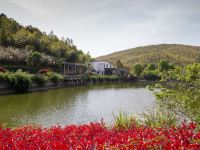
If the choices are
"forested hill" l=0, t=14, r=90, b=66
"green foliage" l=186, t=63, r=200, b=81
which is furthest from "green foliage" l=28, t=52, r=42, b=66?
"green foliage" l=186, t=63, r=200, b=81

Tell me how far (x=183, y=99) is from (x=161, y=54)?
464 ft

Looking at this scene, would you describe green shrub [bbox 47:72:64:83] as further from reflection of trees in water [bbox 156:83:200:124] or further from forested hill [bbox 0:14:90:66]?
reflection of trees in water [bbox 156:83:200:124]

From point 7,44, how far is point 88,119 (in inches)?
1861

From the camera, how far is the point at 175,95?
1002cm

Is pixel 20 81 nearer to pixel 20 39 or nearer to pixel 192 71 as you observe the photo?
pixel 192 71

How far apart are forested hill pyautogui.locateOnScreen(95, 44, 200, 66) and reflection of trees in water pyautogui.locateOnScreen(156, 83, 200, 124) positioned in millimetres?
122933

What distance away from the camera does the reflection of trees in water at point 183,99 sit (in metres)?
9.22

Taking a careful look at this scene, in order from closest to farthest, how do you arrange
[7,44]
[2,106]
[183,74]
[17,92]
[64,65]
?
[183,74] < [2,106] < [17,92] < [7,44] < [64,65]

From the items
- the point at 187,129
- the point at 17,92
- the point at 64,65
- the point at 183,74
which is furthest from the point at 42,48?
the point at 187,129

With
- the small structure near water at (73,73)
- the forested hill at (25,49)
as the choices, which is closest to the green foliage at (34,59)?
the forested hill at (25,49)

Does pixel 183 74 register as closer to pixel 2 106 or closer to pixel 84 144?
pixel 84 144

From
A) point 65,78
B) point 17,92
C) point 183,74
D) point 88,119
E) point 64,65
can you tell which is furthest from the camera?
point 64,65

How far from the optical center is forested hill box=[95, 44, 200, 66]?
453 ft

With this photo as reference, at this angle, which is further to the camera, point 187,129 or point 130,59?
point 130,59
